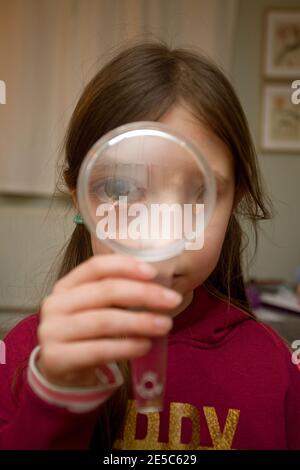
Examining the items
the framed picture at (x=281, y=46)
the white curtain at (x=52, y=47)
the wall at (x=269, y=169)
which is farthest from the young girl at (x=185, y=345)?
the framed picture at (x=281, y=46)

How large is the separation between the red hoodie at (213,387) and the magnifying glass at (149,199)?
0.27 metres

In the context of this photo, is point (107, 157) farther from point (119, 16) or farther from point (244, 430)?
point (119, 16)

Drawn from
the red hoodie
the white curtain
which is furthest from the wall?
the red hoodie

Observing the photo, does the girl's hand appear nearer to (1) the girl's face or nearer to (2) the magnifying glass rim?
(2) the magnifying glass rim

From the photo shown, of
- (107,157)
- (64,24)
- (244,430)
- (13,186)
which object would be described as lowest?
(244,430)

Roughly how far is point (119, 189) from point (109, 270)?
0.13 metres

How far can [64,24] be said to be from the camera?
2.13 meters

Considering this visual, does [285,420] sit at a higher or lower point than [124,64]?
lower

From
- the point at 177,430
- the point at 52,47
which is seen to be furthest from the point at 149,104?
the point at 52,47

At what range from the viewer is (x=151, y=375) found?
40 cm

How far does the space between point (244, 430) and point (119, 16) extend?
74.6 inches

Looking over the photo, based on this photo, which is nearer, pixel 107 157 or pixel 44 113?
pixel 107 157

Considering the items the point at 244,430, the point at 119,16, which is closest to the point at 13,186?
the point at 119,16

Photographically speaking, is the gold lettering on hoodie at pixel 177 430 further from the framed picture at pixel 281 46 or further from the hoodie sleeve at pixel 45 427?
the framed picture at pixel 281 46
